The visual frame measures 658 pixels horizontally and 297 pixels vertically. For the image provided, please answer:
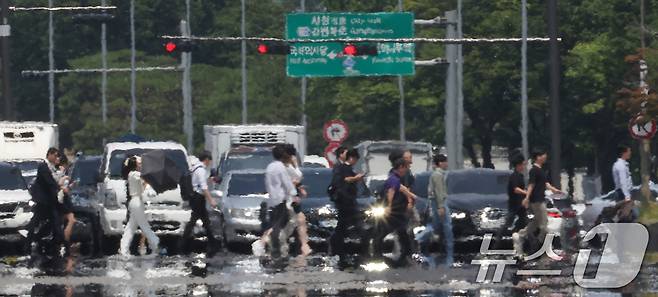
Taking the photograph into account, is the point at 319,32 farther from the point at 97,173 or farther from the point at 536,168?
the point at 536,168

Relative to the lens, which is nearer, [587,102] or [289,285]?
[289,285]

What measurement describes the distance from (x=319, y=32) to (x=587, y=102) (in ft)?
47.0

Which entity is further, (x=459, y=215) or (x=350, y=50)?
(x=350, y=50)

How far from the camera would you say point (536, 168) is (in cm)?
2906

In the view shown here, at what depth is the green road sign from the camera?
2299 inches

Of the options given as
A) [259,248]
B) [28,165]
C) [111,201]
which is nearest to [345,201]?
[259,248]

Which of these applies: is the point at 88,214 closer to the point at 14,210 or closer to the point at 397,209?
the point at 14,210

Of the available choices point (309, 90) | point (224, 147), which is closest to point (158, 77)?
point (309, 90)

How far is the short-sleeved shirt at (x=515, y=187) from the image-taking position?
28948 mm

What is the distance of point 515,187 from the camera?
28.9 meters

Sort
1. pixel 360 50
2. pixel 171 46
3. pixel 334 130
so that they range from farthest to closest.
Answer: pixel 334 130, pixel 171 46, pixel 360 50

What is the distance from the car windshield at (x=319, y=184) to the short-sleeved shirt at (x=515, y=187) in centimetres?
531

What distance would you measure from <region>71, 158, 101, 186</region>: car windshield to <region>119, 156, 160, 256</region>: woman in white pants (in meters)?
5.37

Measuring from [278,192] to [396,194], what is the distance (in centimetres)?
245
